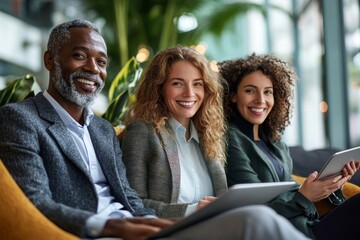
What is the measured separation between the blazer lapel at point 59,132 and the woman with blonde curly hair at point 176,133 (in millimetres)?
369

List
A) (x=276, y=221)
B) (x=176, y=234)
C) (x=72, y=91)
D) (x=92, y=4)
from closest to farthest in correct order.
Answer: (x=276, y=221), (x=176, y=234), (x=72, y=91), (x=92, y=4)

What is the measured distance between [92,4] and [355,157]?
19.5 ft

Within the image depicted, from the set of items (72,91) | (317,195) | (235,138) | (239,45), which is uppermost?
(239,45)

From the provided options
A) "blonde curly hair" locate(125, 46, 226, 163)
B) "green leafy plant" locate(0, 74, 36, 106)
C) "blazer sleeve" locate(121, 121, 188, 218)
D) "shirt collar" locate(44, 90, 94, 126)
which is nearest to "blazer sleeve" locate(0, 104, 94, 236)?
"shirt collar" locate(44, 90, 94, 126)

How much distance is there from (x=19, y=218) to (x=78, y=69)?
2.21 ft

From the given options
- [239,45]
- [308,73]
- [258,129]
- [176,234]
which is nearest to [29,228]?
[176,234]

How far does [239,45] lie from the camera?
395 inches

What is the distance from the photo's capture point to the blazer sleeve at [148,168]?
2.56m

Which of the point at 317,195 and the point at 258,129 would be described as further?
the point at 258,129

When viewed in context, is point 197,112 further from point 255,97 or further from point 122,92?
point 122,92

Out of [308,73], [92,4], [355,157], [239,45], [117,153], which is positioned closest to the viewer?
[117,153]

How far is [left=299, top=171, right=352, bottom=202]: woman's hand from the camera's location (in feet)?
8.75

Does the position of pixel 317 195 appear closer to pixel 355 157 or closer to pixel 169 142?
pixel 355 157

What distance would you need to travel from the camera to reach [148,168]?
263 centimetres
